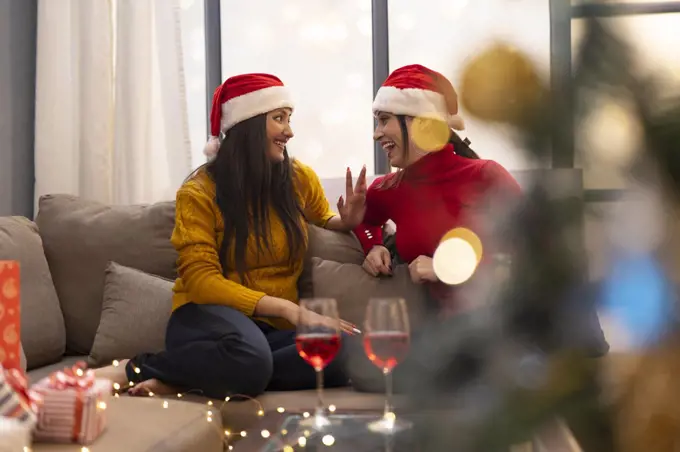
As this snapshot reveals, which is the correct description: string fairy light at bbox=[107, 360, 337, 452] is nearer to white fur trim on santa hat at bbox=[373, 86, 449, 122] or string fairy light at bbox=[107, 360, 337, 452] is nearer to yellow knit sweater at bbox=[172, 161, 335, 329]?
yellow knit sweater at bbox=[172, 161, 335, 329]

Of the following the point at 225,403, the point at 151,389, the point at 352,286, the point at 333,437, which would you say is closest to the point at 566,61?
the point at 333,437

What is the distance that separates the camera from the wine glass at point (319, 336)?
127cm

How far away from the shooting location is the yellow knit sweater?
2006 millimetres

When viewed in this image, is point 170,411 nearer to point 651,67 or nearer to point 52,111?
point 651,67

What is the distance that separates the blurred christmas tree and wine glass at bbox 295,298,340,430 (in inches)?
40.7

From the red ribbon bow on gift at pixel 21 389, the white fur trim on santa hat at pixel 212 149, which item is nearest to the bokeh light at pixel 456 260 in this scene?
the red ribbon bow on gift at pixel 21 389

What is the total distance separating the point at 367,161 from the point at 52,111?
4.39ft

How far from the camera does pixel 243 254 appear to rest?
2125 millimetres

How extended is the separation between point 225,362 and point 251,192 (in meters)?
0.56

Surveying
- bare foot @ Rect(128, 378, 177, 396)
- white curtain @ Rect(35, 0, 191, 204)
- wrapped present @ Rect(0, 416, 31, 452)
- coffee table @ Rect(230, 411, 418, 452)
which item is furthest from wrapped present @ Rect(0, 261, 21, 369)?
white curtain @ Rect(35, 0, 191, 204)

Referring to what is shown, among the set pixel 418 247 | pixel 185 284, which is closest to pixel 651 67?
pixel 418 247

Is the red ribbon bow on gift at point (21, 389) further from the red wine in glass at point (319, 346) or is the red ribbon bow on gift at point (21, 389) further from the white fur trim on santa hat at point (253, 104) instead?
the white fur trim on santa hat at point (253, 104)

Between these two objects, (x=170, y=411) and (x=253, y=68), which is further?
(x=253, y=68)

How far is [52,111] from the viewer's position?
2889 mm
